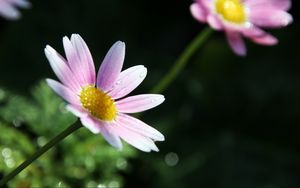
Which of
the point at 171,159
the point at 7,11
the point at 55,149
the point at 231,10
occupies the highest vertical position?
the point at 7,11

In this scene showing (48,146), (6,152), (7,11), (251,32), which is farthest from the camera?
(251,32)

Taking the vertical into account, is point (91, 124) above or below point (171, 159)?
above

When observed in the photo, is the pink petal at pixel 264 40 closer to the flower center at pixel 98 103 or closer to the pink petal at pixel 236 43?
the pink petal at pixel 236 43

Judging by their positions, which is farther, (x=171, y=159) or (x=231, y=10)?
(x=171, y=159)

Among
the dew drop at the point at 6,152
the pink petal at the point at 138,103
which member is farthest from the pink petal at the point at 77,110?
the dew drop at the point at 6,152

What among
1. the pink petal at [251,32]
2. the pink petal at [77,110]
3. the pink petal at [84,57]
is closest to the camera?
the pink petal at [77,110]

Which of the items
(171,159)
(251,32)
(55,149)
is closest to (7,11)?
(55,149)

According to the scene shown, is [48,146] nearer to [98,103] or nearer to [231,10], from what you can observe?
[98,103]
